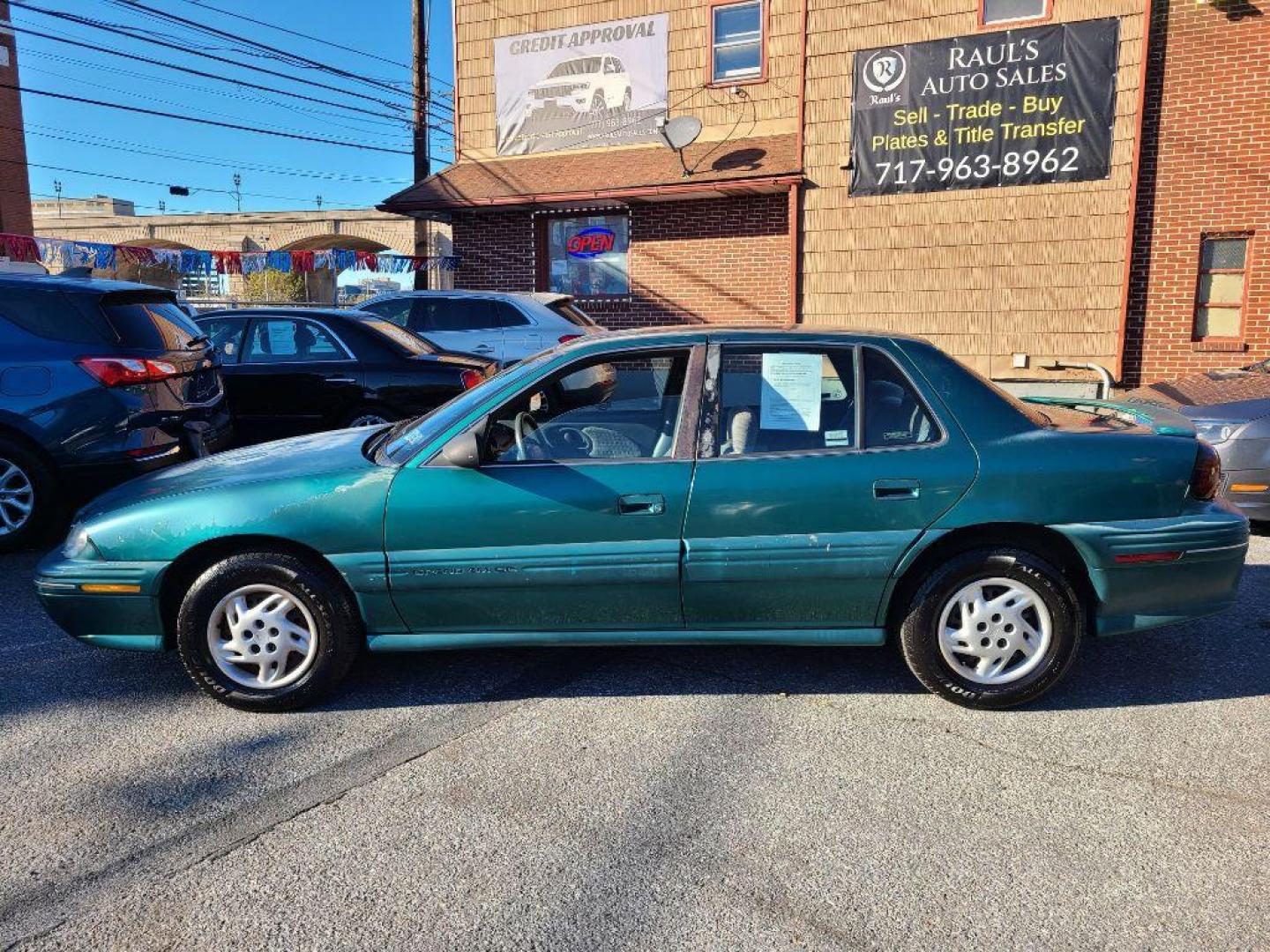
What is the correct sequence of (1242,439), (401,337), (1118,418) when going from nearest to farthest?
→ 1. (1118,418)
2. (1242,439)
3. (401,337)

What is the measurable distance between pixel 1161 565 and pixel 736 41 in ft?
39.2

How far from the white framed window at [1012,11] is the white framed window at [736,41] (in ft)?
9.84

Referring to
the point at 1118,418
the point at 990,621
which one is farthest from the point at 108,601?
the point at 1118,418

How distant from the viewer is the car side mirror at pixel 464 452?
3582 mm

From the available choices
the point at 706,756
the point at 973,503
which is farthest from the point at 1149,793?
the point at 706,756

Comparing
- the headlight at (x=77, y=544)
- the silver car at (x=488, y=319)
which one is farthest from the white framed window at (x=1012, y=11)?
the headlight at (x=77, y=544)

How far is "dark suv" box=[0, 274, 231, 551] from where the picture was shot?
5.82 meters

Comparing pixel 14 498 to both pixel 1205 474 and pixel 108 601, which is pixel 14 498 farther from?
pixel 1205 474

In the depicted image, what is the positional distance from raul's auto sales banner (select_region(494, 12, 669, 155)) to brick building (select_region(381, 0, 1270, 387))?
0.11 ft

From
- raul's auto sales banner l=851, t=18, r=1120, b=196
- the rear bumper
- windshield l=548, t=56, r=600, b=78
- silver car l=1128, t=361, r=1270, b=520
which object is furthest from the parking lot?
windshield l=548, t=56, r=600, b=78

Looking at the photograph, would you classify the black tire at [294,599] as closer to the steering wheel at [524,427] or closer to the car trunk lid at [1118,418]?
the steering wheel at [524,427]

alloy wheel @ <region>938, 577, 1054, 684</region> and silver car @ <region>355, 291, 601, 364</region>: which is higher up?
silver car @ <region>355, 291, 601, 364</region>

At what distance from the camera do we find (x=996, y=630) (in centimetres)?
363

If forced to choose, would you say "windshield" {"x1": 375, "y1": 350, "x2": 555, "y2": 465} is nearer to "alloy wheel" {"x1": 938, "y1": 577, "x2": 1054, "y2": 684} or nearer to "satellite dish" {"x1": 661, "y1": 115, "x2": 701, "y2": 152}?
"alloy wheel" {"x1": 938, "y1": 577, "x2": 1054, "y2": 684}
